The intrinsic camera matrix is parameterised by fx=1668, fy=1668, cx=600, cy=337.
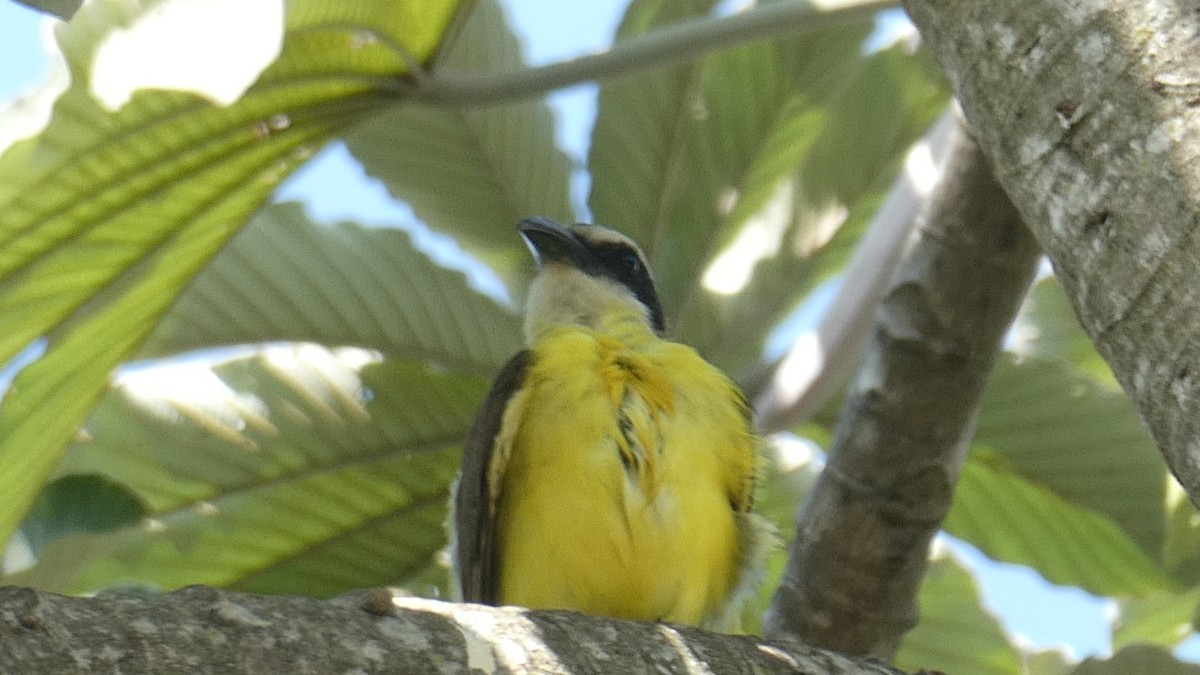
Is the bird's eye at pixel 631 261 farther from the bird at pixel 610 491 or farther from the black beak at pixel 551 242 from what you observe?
the bird at pixel 610 491

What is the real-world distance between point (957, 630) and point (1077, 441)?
721 millimetres

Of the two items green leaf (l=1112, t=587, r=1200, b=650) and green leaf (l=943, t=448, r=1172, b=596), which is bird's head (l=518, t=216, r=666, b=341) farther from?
green leaf (l=1112, t=587, r=1200, b=650)

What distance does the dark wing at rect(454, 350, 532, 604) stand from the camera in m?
3.63

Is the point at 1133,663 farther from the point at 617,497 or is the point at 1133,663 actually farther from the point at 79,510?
the point at 79,510

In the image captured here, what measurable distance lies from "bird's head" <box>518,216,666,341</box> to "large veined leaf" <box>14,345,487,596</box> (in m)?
0.35

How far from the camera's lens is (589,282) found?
4496 millimetres

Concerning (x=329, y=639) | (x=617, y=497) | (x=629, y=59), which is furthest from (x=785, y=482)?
(x=329, y=639)

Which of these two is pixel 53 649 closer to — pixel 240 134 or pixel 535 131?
pixel 240 134

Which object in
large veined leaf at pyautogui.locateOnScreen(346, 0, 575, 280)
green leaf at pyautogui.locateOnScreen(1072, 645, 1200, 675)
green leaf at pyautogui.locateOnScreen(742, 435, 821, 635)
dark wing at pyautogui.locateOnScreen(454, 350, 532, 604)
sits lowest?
green leaf at pyautogui.locateOnScreen(1072, 645, 1200, 675)

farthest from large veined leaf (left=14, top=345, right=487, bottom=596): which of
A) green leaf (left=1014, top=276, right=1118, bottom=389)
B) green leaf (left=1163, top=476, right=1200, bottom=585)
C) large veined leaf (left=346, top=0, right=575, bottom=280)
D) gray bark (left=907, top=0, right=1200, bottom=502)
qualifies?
gray bark (left=907, top=0, right=1200, bottom=502)

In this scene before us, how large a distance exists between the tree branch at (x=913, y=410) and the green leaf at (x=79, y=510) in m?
1.50

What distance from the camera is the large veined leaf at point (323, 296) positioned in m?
3.94

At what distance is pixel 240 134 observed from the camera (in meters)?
3.39

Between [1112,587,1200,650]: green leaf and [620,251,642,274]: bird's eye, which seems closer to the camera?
[620,251,642,274]: bird's eye
